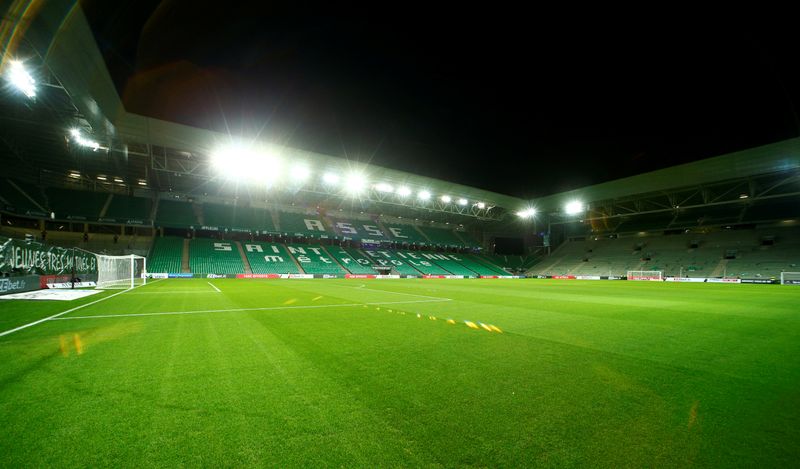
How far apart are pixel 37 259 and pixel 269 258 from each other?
21.8 m

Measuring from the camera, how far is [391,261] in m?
42.3

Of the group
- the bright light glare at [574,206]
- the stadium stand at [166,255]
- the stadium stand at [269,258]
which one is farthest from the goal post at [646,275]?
the stadium stand at [166,255]

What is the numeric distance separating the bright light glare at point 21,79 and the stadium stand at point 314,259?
76.9 feet

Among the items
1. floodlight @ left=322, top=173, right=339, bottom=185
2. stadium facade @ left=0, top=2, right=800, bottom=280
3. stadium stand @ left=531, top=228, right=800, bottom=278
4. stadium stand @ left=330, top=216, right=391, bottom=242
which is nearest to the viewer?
stadium facade @ left=0, top=2, right=800, bottom=280

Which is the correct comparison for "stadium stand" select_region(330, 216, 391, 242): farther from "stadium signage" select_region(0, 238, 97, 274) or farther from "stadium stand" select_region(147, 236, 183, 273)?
"stadium signage" select_region(0, 238, 97, 274)

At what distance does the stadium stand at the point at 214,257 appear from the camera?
30734mm

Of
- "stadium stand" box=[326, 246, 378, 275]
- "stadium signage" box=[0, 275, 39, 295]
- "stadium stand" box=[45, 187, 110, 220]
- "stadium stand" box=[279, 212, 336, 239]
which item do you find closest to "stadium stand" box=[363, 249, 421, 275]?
"stadium stand" box=[326, 246, 378, 275]

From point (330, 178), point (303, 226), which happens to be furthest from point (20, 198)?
point (330, 178)

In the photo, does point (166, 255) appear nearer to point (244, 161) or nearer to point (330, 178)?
point (244, 161)

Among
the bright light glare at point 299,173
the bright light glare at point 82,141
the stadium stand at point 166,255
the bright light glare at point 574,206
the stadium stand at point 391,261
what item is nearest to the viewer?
the bright light glare at point 82,141

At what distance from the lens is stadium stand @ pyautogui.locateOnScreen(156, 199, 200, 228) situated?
33.0 metres

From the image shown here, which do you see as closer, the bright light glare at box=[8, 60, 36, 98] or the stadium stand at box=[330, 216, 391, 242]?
the bright light glare at box=[8, 60, 36, 98]

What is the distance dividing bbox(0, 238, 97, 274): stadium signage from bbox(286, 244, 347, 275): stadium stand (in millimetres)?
18946

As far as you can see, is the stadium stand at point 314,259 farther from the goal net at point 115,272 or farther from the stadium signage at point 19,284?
the stadium signage at point 19,284
